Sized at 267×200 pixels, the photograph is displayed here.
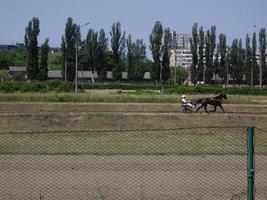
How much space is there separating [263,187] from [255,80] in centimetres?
11208

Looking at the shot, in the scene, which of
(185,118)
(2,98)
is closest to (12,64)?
(2,98)

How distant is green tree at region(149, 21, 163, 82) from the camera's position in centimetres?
10688

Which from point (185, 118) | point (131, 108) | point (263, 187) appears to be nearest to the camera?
point (263, 187)

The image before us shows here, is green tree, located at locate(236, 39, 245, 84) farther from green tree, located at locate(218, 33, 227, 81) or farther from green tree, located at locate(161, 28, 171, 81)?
green tree, located at locate(161, 28, 171, 81)

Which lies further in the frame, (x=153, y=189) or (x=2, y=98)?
(x=2, y=98)

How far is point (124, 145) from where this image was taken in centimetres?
1992

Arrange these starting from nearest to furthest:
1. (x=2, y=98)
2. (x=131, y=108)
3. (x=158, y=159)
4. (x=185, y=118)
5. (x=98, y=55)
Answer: (x=158, y=159), (x=185, y=118), (x=131, y=108), (x=2, y=98), (x=98, y=55)

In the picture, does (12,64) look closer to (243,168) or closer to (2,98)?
(2,98)

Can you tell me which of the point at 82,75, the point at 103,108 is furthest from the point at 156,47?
the point at 103,108

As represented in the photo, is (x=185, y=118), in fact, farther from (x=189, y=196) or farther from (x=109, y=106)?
(x=189, y=196)

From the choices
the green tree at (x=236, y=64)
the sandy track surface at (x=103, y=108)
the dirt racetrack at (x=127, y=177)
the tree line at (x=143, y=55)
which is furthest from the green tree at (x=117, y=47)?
the dirt racetrack at (x=127, y=177)

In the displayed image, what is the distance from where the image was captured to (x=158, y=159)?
53.7 feet

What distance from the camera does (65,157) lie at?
54.2ft

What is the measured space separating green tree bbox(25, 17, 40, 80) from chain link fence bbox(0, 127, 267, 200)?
262 feet
